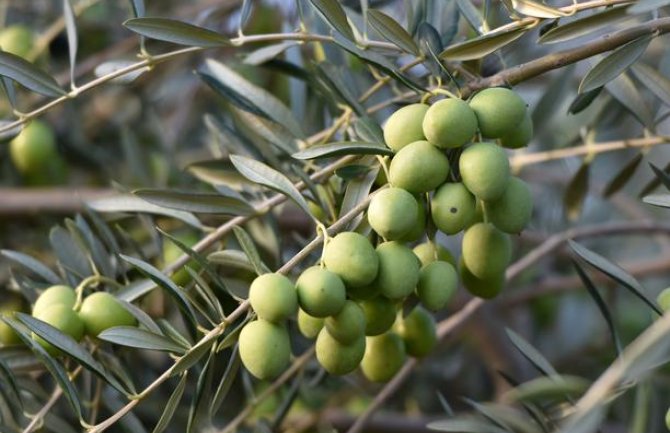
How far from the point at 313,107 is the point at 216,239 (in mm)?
357

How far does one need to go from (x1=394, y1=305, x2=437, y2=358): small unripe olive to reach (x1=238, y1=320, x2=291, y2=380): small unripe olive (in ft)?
0.76

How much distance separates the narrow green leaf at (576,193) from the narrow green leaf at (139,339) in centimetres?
65

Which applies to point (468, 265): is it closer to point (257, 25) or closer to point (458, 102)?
point (458, 102)

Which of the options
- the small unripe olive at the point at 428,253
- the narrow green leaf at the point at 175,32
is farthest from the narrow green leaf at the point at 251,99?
the small unripe olive at the point at 428,253

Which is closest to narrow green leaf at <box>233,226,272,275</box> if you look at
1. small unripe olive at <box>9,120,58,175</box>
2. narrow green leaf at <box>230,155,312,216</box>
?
narrow green leaf at <box>230,155,312,216</box>

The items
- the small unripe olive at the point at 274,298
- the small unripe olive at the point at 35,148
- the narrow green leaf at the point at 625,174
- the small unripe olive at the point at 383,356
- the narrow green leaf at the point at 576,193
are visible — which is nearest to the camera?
the small unripe olive at the point at 274,298

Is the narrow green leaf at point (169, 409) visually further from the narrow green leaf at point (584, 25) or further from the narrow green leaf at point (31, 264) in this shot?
the narrow green leaf at point (584, 25)

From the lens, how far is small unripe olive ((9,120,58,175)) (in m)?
1.63

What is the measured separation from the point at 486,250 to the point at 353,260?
0.51 feet

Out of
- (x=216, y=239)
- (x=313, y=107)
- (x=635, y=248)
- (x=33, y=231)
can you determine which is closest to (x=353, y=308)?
(x=216, y=239)

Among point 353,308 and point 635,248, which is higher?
point 353,308

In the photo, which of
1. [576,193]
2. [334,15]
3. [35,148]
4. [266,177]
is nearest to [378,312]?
[266,177]

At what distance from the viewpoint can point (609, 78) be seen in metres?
0.82

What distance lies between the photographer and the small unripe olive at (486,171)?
2.47 feet
